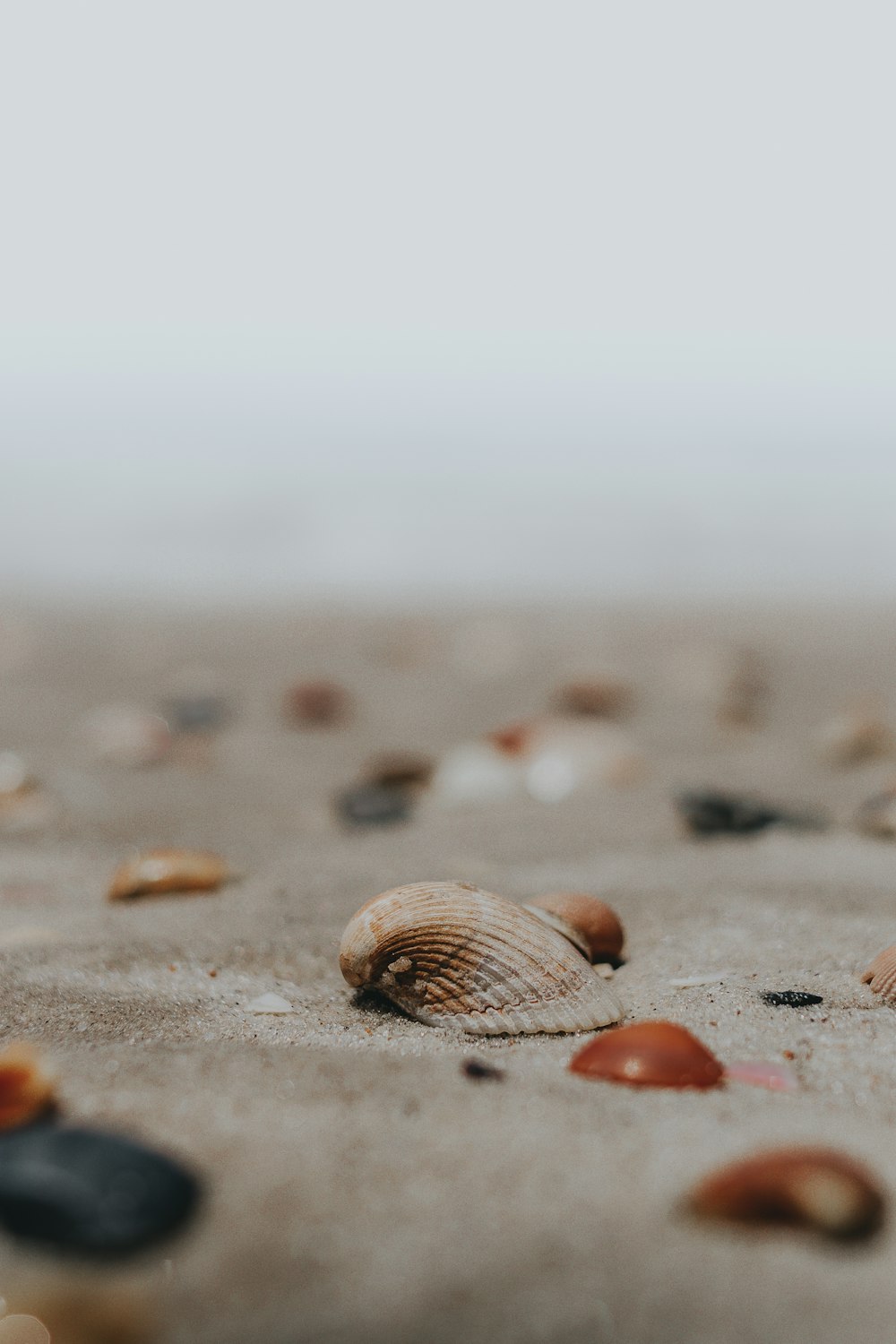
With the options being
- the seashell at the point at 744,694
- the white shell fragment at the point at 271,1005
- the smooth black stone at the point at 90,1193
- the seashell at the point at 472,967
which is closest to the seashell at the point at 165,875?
the white shell fragment at the point at 271,1005

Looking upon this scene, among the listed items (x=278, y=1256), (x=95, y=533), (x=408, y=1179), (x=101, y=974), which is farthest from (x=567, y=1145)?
(x=95, y=533)

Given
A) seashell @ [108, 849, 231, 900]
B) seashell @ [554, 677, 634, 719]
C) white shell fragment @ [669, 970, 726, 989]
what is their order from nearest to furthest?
1. white shell fragment @ [669, 970, 726, 989]
2. seashell @ [108, 849, 231, 900]
3. seashell @ [554, 677, 634, 719]

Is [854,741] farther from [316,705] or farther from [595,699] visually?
[316,705]

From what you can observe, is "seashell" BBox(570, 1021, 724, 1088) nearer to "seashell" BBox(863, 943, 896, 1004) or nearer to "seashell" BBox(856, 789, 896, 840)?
"seashell" BBox(863, 943, 896, 1004)

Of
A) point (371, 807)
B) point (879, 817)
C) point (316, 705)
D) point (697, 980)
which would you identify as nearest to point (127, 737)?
point (316, 705)

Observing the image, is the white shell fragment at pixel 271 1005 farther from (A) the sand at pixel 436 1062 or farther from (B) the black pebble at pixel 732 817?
(B) the black pebble at pixel 732 817

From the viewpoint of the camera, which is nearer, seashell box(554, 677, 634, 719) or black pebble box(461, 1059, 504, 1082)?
black pebble box(461, 1059, 504, 1082)

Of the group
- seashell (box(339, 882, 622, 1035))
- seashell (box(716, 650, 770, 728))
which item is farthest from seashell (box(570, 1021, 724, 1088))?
seashell (box(716, 650, 770, 728))
